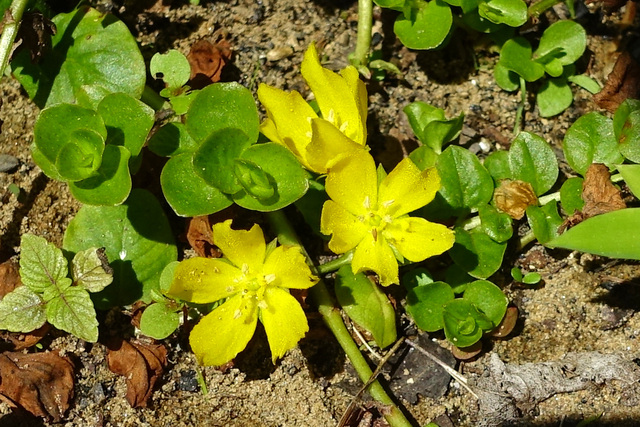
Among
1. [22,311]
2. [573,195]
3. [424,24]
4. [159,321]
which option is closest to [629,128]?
[573,195]

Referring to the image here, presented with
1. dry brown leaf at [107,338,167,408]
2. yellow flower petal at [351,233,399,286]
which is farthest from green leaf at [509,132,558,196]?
dry brown leaf at [107,338,167,408]

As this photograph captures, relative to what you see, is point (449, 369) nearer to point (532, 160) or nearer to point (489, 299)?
point (489, 299)

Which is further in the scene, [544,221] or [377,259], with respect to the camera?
[544,221]

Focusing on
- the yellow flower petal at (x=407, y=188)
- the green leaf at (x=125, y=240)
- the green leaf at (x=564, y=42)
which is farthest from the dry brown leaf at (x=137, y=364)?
the green leaf at (x=564, y=42)

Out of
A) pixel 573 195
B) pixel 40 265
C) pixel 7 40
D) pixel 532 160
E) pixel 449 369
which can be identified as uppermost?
pixel 7 40

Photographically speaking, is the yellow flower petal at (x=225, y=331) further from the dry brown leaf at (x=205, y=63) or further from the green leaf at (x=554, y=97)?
the green leaf at (x=554, y=97)

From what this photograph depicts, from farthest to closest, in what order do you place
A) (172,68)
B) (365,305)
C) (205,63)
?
1. (205,63)
2. (172,68)
3. (365,305)

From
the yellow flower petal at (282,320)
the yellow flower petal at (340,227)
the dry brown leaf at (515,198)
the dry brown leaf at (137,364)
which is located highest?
the yellow flower petal at (340,227)

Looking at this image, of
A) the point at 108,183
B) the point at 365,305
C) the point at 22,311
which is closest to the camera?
the point at 108,183
